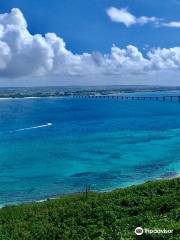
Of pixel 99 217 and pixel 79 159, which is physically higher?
pixel 99 217

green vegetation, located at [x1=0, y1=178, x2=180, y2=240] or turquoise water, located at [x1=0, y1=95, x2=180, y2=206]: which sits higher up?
green vegetation, located at [x1=0, y1=178, x2=180, y2=240]

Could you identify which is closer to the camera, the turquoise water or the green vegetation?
the green vegetation

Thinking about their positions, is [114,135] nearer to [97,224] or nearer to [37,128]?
[37,128]

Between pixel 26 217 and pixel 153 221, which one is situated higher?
pixel 153 221

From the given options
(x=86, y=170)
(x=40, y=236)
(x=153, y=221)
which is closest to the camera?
(x=153, y=221)

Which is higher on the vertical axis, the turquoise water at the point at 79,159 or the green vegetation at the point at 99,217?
the green vegetation at the point at 99,217

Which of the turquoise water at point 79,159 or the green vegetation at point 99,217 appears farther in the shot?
the turquoise water at point 79,159

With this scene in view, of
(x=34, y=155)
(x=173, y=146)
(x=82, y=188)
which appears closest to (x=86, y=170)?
(x=82, y=188)

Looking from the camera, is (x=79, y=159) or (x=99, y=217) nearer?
(x=99, y=217)
